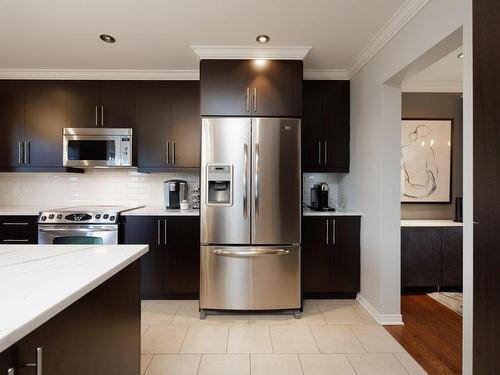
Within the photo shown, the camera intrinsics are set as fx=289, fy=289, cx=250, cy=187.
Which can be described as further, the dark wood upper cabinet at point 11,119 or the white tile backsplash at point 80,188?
the white tile backsplash at point 80,188

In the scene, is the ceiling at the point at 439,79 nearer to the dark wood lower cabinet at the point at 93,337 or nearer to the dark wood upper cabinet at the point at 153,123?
the dark wood upper cabinet at the point at 153,123

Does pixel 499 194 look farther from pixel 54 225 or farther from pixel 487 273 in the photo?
pixel 54 225

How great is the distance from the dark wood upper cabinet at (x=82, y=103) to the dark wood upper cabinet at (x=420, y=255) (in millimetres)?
3779

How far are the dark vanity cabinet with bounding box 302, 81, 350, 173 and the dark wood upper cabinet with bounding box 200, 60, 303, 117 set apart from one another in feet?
2.08

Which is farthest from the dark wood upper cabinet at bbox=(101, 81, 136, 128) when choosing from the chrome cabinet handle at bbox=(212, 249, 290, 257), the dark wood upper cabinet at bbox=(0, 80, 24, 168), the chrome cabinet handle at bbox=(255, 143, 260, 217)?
the chrome cabinet handle at bbox=(212, 249, 290, 257)

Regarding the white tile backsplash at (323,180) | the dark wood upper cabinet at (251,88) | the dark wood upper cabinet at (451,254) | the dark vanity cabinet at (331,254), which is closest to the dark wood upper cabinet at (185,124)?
the dark wood upper cabinet at (251,88)

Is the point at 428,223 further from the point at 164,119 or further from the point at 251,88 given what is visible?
the point at 164,119

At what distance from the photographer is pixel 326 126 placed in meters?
3.37

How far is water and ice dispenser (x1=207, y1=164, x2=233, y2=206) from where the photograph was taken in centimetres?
269

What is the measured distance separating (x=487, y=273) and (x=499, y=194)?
35 centimetres

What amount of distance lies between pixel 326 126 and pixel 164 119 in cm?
189

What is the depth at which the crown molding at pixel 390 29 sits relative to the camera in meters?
2.05

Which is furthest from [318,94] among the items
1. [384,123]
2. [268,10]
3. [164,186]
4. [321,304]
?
[321,304]

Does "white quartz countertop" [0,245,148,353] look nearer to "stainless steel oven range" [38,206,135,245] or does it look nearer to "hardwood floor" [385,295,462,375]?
"stainless steel oven range" [38,206,135,245]
